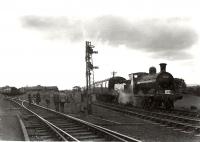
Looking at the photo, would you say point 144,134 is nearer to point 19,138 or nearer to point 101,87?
point 19,138

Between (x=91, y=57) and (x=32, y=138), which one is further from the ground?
(x=91, y=57)

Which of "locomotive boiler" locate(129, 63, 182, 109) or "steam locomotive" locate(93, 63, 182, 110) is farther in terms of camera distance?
"steam locomotive" locate(93, 63, 182, 110)

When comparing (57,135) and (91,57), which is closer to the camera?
(57,135)

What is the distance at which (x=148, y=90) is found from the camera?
26.1m

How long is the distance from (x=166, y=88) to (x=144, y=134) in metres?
12.8

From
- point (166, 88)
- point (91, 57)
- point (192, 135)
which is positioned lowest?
point (192, 135)

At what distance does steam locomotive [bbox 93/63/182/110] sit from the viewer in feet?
77.1

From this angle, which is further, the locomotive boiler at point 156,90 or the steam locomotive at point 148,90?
the steam locomotive at point 148,90

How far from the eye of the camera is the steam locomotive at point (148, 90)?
23.5m

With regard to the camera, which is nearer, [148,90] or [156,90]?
[156,90]

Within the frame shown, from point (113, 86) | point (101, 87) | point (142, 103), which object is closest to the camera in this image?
point (142, 103)

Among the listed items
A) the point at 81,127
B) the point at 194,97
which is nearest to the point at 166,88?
the point at 194,97

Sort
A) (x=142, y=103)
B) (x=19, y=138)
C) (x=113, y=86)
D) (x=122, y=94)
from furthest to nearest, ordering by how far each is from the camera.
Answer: (x=113, y=86) < (x=122, y=94) < (x=142, y=103) < (x=19, y=138)

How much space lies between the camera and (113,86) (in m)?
35.0
